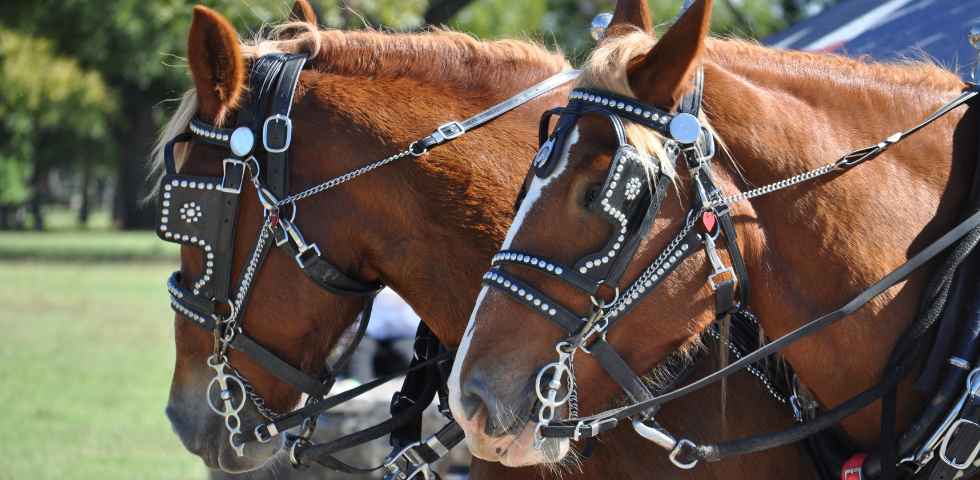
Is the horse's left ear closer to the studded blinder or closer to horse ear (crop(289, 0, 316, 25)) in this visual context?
the studded blinder

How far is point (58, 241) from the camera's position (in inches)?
1053

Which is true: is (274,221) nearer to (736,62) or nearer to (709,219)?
(709,219)

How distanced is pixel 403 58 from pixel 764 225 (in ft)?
3.98

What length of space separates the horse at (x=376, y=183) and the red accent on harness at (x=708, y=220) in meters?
0.62

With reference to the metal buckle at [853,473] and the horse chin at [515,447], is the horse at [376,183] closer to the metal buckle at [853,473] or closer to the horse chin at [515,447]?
the metal buckle at [853,473]

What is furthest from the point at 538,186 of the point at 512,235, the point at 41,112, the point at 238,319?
the point at 41,112

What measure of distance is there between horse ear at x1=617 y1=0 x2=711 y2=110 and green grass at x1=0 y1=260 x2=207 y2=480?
2.93 m

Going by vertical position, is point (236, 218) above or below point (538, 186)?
below

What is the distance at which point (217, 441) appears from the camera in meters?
2.47

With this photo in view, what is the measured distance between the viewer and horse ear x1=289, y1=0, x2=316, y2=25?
2736 mm

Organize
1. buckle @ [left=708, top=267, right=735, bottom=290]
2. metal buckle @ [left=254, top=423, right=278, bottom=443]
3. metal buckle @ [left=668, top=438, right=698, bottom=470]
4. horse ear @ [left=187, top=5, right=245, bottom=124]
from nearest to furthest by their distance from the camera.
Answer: buckle @ [left=708, top=267, right=735, bottom=290]
metal buckle @ [left=668, top=438, right=698, bottom=470]
horse ear @ [left=187, top=5, right=245, bottom=124]
metal buckle @ [left=254, top=423, right=278, bottom=443]

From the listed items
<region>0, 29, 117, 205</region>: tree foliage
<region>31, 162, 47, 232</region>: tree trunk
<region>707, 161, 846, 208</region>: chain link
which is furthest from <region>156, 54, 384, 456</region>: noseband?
<region>31, 162, 47, 232</region>: tree trunk

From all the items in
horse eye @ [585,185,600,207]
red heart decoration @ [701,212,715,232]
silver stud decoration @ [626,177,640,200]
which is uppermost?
silver stud decoration @ [626,177,640,200]

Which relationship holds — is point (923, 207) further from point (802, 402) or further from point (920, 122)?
point (802, 402)
